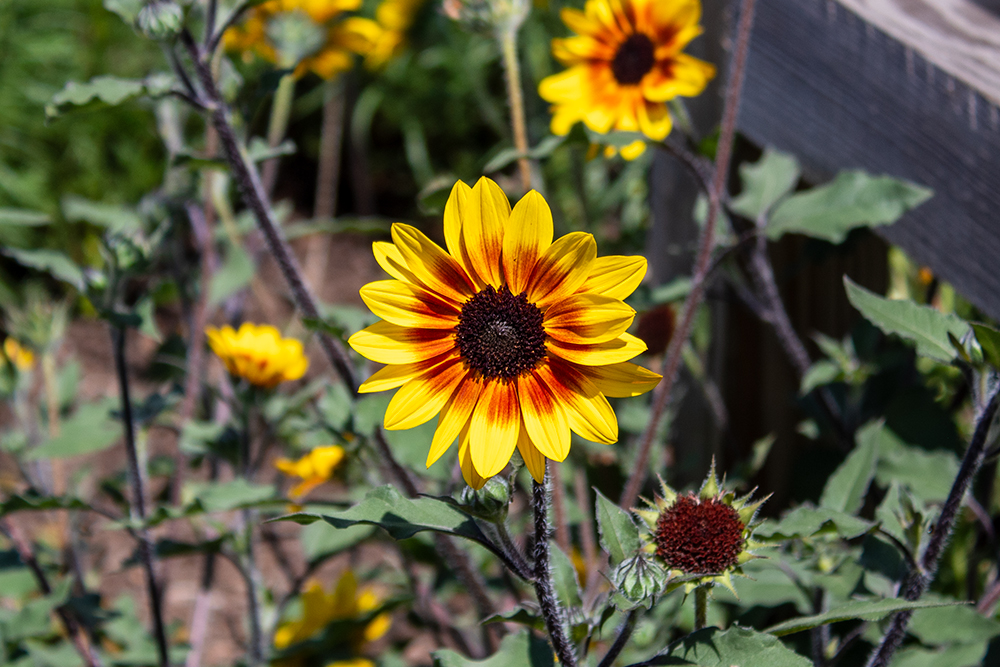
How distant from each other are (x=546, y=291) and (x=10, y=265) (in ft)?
12.9

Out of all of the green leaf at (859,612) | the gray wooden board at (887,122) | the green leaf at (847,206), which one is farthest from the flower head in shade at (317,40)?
the green leaf at (859,612)

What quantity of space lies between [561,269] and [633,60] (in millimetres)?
827

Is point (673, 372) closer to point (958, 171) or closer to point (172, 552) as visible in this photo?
point (958, 171)

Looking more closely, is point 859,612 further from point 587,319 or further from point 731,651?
point 587,319

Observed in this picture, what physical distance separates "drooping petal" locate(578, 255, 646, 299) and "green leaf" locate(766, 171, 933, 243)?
1.98ft

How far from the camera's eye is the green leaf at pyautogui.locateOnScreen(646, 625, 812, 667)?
81 cm

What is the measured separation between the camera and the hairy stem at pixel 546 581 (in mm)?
800

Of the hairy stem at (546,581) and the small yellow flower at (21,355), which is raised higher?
the hairy stem at (546,581)

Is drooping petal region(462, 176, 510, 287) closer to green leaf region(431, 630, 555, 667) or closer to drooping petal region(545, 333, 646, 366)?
drooping petal region(545, 333, 646, 366)

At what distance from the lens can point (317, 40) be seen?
2.14 meters

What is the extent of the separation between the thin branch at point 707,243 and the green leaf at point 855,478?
11.6 inches

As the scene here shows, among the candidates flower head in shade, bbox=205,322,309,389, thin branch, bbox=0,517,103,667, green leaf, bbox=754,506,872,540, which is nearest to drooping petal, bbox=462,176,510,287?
green leaf, bbox=754,506,872,540

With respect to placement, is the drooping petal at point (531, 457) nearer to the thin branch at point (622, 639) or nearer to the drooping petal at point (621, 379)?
the drooping petal at point (621, 379)

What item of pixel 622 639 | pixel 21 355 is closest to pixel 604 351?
pixel 622 639
